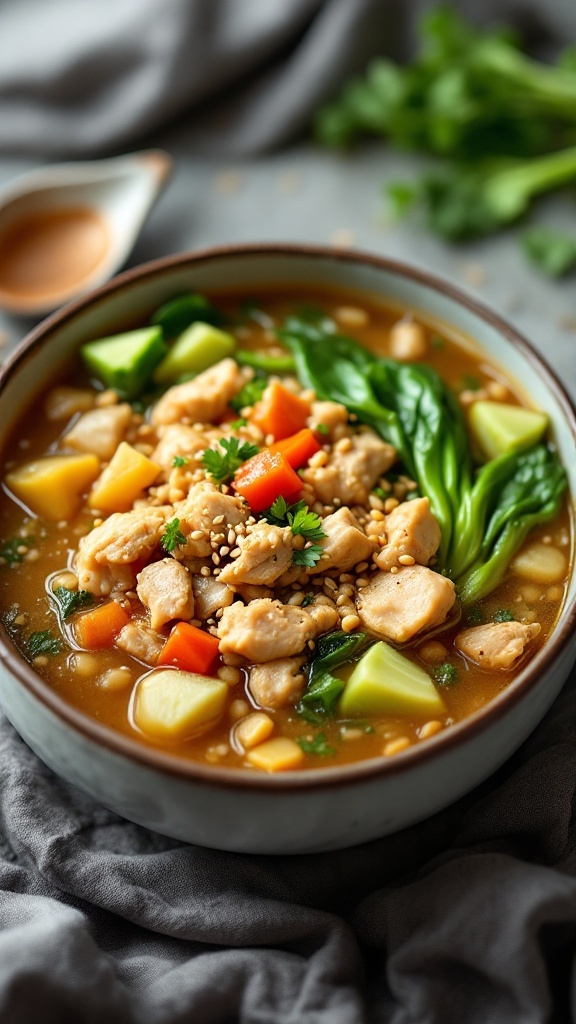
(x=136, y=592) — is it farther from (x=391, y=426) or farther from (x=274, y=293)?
(x=274, y=293)

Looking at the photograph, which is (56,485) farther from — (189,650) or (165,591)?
(189,650)

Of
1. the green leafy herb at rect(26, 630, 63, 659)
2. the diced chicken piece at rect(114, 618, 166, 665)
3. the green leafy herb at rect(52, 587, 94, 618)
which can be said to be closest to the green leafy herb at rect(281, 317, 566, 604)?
the diced chicken piece at rect(114, 618, 166, 665)

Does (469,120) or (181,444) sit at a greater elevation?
(181,444)

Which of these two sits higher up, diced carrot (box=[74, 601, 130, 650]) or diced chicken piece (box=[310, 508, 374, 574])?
diced carrot (box=[74, 601, 130, 650])

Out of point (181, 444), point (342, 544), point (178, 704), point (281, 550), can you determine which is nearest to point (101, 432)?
point (181, 444)

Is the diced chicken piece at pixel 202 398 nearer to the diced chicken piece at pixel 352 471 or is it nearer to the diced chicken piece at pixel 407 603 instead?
the diced chicken piece at pixel 352 471

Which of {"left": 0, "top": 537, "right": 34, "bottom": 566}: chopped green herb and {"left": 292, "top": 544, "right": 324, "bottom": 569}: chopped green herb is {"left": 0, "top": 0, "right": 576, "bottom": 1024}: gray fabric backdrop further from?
{"left": 292, "top": 544, "right": 324, "bottom": 569}: chopped green herb

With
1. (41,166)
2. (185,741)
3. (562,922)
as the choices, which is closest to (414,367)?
(185,741)
